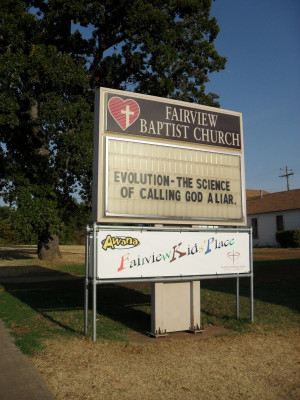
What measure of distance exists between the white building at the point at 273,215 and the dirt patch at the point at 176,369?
33748 mm

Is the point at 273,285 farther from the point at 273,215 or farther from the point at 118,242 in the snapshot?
the point at 273,215

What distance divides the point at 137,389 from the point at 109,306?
19.5 feet

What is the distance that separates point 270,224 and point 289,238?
16.5 feet

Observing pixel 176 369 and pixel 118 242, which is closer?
pixel 176 369

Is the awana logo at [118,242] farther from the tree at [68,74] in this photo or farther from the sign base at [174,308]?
the tree at [68,74]

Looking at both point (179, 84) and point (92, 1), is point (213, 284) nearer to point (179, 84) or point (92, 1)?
point (179, 84)

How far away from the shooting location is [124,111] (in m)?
7.53

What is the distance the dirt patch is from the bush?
98.8ft

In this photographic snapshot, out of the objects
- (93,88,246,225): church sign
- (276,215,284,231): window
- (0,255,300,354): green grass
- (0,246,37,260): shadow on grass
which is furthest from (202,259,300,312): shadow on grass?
(276,215,284,231): window

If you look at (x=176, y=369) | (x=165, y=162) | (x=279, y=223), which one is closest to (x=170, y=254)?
(x=165, y=162)

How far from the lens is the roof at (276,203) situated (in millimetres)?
39938

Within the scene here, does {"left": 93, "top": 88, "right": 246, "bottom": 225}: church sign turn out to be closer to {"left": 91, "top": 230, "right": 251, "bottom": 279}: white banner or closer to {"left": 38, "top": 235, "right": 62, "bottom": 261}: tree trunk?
{"left": 91, "top": 230, "right": 251, "bottom": 279}: white banner

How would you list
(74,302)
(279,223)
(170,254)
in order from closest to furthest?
(170,254), (74,302), (279,223)

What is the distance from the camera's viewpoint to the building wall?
3888 centimetres
